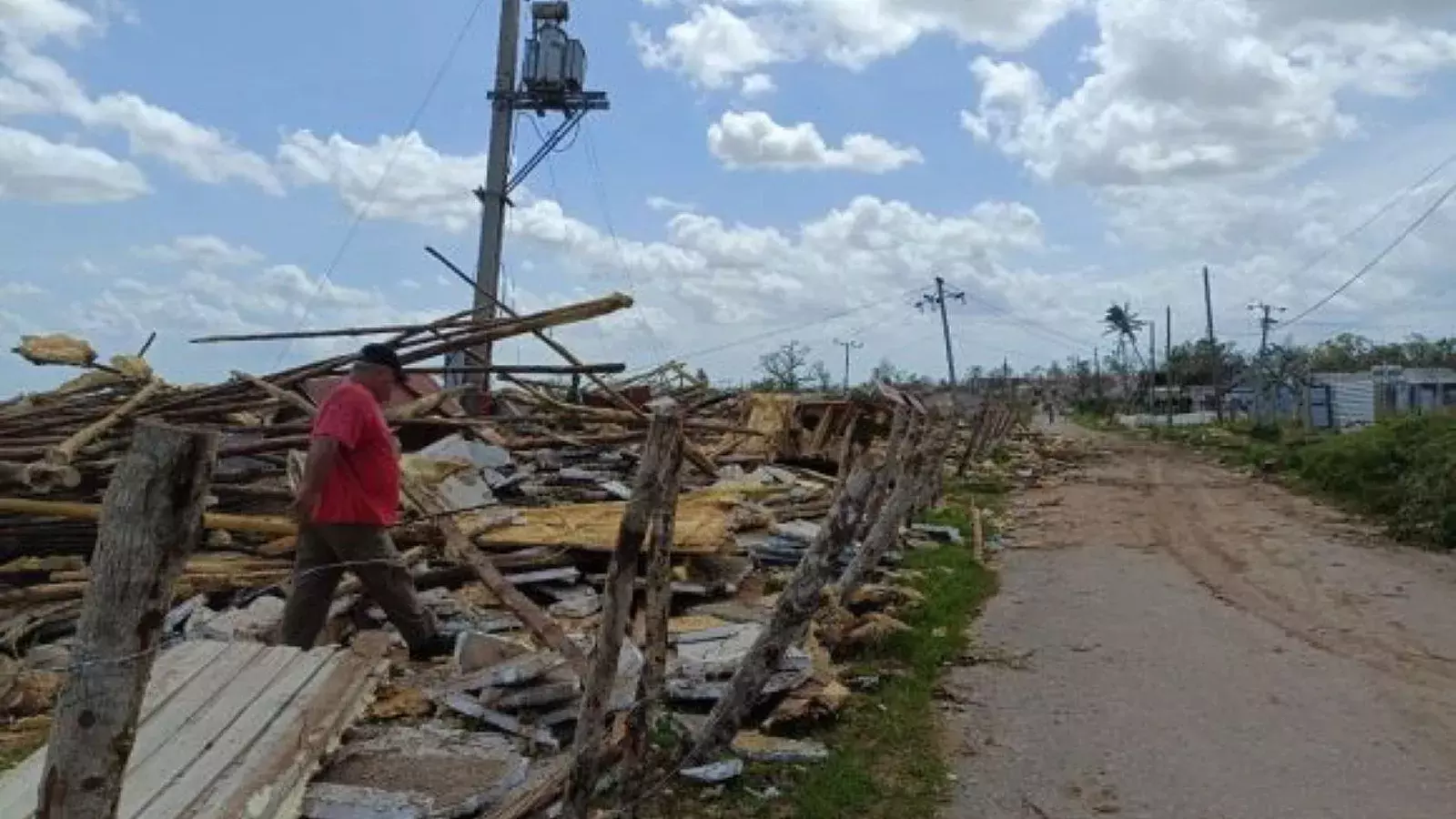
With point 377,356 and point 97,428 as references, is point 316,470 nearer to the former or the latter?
point 377,356

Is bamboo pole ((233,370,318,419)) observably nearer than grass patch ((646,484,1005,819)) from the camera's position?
No

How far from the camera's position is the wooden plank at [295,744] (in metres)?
4.50

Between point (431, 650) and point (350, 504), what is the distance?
1132 mm

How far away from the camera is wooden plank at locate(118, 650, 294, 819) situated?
4.45 metres

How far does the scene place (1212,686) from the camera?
7980mm

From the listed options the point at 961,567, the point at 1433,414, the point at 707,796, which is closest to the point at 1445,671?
the point at 961,567

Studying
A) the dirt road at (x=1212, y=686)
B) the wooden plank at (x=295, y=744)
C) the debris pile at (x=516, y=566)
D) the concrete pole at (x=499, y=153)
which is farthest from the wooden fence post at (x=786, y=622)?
the concrete pole at (x=499, y=153)

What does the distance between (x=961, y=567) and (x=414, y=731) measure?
8.13 m

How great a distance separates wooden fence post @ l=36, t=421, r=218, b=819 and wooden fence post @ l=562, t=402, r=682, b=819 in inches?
74.9

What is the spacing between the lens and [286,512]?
32.1 ft

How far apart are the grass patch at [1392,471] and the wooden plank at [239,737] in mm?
14766

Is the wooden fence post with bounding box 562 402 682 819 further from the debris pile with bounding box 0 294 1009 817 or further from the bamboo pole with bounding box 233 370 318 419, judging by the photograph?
the bamboo pole with bounding box 233 370 318 419

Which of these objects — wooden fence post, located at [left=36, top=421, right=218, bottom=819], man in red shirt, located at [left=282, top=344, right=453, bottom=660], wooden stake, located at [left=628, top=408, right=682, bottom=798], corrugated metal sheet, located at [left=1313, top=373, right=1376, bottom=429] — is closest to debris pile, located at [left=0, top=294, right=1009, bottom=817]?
wooden stake, located at [left=628, top=408, right=682, bottom=798]

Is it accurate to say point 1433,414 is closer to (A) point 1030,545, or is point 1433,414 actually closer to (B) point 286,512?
(A) point 1030,545
